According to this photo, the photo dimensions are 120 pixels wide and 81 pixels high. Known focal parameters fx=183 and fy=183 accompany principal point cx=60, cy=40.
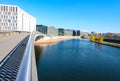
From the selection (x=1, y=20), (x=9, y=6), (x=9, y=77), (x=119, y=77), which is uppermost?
(x=9, y=6)

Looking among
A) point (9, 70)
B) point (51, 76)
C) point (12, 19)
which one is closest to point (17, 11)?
point (12, 19)

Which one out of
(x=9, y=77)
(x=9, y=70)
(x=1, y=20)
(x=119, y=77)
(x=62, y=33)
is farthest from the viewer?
(x=62, y=33)

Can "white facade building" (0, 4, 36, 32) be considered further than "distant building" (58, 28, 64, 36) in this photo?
No

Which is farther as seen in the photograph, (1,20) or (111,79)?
(1,20)

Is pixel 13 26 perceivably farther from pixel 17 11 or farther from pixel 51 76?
pixel 51 76

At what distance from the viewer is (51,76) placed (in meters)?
19.4

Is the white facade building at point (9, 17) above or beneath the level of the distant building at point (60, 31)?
above

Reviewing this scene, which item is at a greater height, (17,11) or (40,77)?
(17,11)

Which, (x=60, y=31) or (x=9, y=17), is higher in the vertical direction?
(x=9, y=17)

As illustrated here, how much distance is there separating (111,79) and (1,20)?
81435 mm

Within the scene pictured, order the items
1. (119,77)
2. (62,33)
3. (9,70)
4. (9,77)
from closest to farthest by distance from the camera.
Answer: (9,77) → (9,70) → (119,77) → (62,33)

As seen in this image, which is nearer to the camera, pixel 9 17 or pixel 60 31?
pixel 9 17

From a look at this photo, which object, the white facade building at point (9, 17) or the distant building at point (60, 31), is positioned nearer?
the white facade building at point (9, 17)

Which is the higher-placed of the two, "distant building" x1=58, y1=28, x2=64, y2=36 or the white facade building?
the white facade building
